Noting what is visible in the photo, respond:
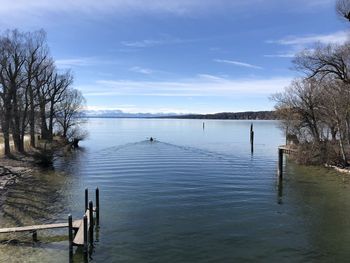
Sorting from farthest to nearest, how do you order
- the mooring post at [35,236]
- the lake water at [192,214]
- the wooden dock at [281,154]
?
the wooden dock at [281,154] < the mooring post at [35,236] < the lake water at [192,214]

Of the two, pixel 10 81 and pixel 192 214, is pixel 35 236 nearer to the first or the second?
pixel 192 214

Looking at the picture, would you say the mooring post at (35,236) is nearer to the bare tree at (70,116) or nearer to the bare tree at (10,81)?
the bare tree at (10,81)

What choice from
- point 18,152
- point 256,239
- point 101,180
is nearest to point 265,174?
point 101,180

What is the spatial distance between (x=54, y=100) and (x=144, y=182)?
4465cm

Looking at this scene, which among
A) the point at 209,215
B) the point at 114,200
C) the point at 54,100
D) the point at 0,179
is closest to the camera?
the point at 209,215

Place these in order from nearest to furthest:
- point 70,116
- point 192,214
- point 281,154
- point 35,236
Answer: point 35,236 < point 192,214 < point 281,154 < point 70,116

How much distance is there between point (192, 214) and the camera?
26250 mm

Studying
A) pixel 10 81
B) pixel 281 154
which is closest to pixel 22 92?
pixel 10 81

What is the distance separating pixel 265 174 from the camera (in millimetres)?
44594

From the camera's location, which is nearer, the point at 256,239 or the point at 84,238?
the point at 84,238

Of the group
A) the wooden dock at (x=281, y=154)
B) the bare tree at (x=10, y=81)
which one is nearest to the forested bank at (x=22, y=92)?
the bare tree at (x=10, y=81)

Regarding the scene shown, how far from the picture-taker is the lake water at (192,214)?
19359 millimetres

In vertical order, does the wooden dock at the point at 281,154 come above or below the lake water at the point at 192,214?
above

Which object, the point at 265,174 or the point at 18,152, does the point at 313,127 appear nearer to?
the point at 265,174
